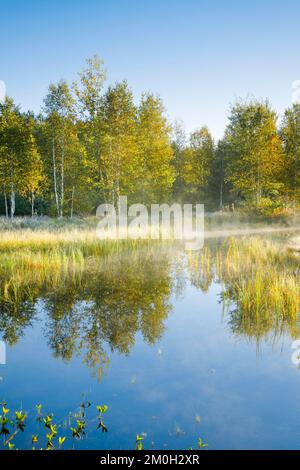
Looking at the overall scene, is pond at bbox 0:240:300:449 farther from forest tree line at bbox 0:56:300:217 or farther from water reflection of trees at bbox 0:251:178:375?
forest tree line at bbox 0:56:300:217

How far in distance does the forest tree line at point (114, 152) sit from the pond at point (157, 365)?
1946 cm

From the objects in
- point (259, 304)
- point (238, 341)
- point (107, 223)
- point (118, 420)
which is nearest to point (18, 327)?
point (118, 420)

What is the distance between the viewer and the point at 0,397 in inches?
183

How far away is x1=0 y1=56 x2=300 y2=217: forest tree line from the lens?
27.1m

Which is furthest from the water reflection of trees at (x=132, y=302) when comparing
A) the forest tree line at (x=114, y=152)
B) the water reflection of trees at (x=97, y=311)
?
the forest tree line at (x=114, y=152)

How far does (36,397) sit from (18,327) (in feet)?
9.06

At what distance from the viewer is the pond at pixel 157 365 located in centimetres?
405

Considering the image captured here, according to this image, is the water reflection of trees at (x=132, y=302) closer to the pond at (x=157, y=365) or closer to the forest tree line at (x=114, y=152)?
the pond at (x=157, y=365)

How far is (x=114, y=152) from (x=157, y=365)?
22.5 meters

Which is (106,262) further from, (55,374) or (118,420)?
(118,420)

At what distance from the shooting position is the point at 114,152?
2645 cm

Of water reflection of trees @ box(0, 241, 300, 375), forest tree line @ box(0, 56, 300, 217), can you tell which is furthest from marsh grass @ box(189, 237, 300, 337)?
forest tree line @ box(0, 56, 300, 217)

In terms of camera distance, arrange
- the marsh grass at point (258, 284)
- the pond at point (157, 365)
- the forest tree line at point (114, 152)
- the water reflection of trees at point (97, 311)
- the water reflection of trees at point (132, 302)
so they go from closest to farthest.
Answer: the pond at point (157, 365), the water reflection of trees at point (97, 311), the water reflection of trees at point (132, 302), the marsh grass at point (258, 284), the forest tree line at point (114, 152)

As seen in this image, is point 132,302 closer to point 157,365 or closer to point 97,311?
point 97,311
